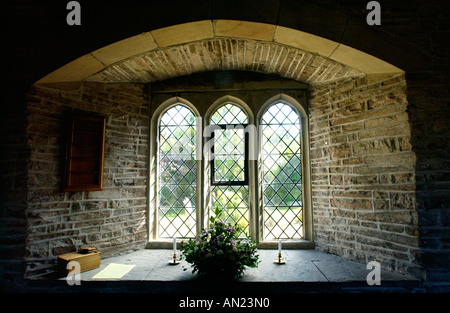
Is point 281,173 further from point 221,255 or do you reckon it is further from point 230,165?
point 221,255

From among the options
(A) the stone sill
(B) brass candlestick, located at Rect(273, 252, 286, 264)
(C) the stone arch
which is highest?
(C) the stone arch

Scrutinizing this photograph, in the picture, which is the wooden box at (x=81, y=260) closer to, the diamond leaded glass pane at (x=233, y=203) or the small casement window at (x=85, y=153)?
the small casement window at (x=85, y=153)

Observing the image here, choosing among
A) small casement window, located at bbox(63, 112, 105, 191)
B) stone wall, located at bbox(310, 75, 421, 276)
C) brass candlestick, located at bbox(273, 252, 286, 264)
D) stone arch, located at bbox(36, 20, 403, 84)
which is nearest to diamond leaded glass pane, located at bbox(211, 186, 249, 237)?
brass candlestick, located at bbox(273, 252, 286, 264)

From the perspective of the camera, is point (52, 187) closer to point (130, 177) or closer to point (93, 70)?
point (130, 177)

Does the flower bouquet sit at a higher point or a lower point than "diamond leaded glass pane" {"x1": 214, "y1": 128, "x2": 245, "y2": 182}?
lower

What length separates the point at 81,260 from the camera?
253 centimetres

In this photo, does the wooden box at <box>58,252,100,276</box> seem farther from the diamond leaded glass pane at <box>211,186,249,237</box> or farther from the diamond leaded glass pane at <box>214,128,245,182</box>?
the diamond leaded glass pane at <box>214,128,245,182</box>

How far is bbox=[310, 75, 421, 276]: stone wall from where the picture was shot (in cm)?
234

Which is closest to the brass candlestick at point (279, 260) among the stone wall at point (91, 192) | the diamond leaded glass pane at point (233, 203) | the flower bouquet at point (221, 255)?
the flower bouquet at point (221, 255)

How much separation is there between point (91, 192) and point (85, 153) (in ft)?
1.60

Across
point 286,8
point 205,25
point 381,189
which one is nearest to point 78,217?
point 205,25

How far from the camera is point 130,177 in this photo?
128 inches

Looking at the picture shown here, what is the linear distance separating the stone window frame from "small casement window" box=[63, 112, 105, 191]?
731mm

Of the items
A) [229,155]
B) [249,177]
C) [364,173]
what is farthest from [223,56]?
[364,173]
